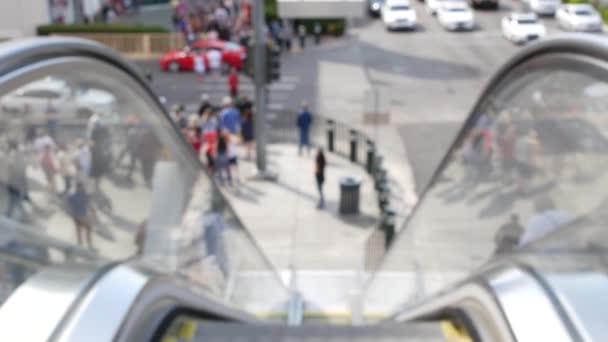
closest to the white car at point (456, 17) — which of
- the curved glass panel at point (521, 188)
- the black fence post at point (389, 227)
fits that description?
the black fence post at point (389, 227)

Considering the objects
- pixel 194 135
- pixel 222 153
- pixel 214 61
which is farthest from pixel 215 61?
pixel 222 153

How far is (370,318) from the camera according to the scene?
917 cm

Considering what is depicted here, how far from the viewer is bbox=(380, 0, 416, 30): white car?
33.9 meters

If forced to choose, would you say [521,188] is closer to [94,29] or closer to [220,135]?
[220,135]

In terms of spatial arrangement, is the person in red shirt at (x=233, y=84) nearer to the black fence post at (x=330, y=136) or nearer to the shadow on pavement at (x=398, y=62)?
the black fence post at (x=330, y=136)

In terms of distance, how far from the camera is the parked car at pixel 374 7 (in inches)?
1471

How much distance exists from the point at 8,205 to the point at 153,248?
8.05 feet

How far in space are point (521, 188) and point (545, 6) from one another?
31.4 meters

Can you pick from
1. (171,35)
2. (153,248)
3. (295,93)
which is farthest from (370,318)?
(171,35)

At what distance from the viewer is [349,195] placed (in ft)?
47.1

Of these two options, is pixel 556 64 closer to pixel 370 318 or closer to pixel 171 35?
pixel 370 318

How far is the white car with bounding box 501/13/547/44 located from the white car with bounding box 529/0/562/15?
476 cm

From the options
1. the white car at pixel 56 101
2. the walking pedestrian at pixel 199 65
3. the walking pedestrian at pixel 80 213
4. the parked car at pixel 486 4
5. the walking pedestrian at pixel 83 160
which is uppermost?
the white car at pixel 56 101

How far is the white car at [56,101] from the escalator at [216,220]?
24mm
